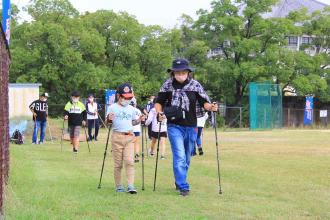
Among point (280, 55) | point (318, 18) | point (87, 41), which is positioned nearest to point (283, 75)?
point (280, 55)

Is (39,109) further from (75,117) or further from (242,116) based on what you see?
(242,116)

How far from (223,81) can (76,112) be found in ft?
99.9

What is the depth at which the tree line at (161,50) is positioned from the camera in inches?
1549

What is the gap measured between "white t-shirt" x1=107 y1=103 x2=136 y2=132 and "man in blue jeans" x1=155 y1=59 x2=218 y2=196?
0.58 m

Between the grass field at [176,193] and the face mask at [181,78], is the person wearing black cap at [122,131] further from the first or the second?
the face mask at [181,78]

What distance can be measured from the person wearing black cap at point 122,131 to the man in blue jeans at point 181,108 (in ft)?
1.90

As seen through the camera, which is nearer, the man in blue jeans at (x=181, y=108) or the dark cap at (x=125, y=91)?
the man in blue jeans at (x=181, y=108)

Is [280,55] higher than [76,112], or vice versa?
[280,55]

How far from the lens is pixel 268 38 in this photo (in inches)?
1810

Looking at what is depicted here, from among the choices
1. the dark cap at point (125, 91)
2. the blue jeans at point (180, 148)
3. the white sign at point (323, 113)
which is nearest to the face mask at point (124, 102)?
the dark cap at point (125, 91)

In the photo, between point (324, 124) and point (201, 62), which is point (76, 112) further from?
point (324, 124)

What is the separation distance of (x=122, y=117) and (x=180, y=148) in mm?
1142

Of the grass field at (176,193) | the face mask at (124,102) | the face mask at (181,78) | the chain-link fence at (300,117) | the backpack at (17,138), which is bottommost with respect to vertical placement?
the grass field at (176,193)

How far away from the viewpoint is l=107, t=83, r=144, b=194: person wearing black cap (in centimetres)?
951
